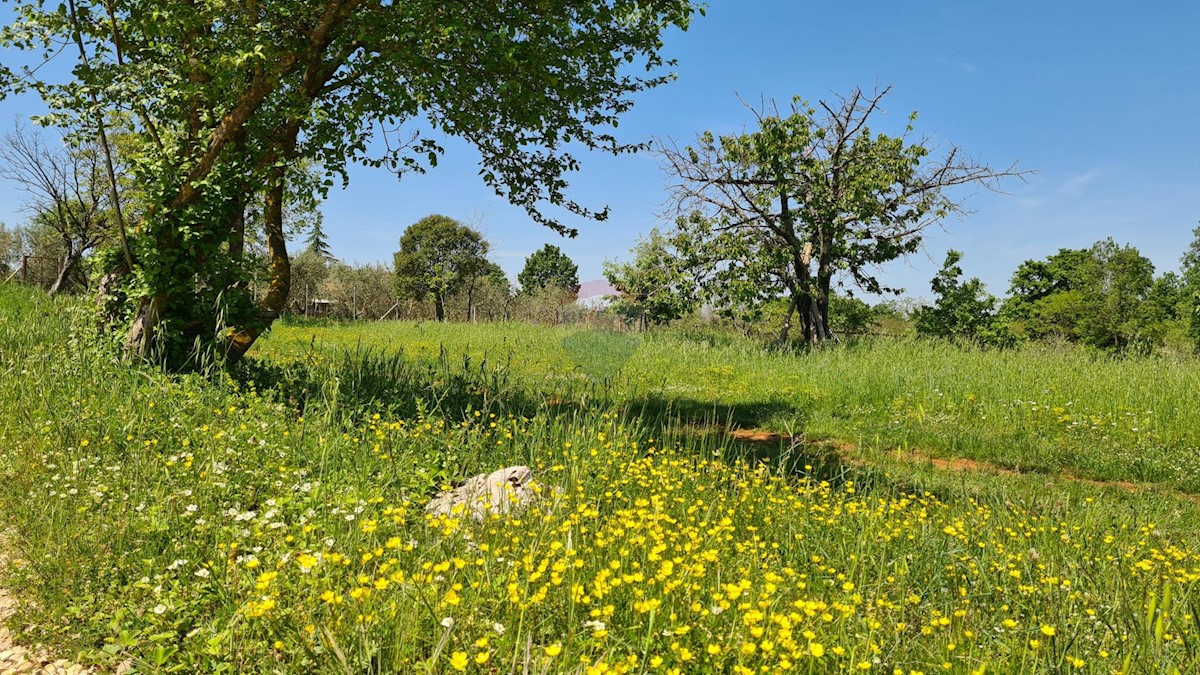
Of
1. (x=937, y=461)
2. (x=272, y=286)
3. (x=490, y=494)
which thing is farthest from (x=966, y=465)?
(x=272, y=286)

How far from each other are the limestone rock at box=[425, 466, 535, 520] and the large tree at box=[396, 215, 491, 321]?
3592 centimetres

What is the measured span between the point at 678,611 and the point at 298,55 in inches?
260

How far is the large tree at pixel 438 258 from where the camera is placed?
3934 centimetres

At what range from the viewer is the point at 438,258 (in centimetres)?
3972

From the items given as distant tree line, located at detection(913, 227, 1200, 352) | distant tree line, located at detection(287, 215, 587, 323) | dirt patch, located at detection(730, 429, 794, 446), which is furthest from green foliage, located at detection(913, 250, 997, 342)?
dirt patch, located at detection(730, 429, 794, 446)

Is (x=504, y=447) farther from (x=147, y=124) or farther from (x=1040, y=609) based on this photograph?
(x=147, y=124)

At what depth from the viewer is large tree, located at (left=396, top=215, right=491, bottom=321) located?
3934 centimetres

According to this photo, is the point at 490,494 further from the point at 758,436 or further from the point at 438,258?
the point at 438,258

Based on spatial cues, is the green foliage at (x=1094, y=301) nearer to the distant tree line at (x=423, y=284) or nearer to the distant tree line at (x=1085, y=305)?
the distant tree line at (x=1085, y=305)

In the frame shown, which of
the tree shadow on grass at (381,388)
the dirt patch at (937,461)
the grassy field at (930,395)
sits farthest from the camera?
the grassy field at (930,395)

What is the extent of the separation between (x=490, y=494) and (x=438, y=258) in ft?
124

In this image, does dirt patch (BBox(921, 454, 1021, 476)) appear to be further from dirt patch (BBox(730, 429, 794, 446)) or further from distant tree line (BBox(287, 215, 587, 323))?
distant tree line (BBox(287, 215, 587, 323))

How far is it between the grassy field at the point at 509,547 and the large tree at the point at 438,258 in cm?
3232

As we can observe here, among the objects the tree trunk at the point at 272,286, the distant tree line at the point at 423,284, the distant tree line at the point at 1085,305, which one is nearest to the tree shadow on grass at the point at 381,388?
the tree trunk at the point at 272,286
